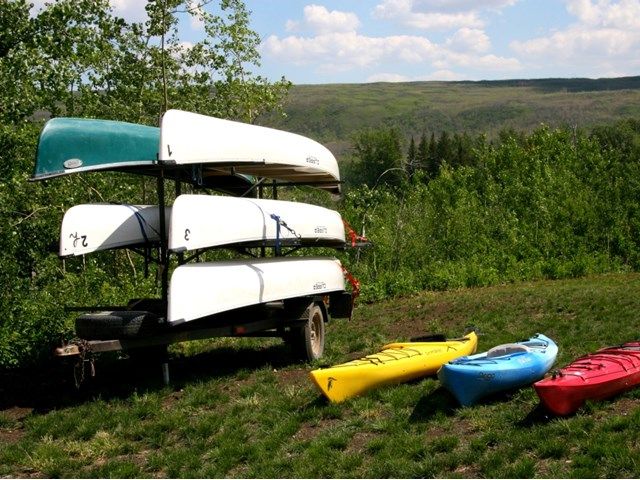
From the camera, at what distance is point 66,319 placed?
13.8 metres

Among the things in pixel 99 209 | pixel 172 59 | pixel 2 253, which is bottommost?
pixel 2 253

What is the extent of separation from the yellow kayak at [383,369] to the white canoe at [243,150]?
3212mm

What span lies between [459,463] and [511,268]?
20823 mm

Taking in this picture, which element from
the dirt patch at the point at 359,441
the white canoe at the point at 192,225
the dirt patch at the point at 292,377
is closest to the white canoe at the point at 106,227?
the white canoe at the point at 192,225

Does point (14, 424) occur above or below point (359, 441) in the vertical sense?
below

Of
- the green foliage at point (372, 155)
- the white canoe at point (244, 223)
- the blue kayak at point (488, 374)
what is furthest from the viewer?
the green foliage at point (372, 155)

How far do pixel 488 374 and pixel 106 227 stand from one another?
18.8ft

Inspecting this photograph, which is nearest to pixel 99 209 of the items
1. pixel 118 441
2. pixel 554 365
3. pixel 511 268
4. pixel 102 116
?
pixel 118 441

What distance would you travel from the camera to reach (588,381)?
798 cm

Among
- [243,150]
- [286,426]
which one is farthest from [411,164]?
[286,426]

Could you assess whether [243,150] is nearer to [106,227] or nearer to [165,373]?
[106,227]

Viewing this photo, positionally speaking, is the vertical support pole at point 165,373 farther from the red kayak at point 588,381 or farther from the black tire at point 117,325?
the red kayak at point 588,381

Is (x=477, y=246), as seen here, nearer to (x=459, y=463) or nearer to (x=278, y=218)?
(x=278, y=218)

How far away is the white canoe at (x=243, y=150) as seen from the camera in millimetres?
10289
